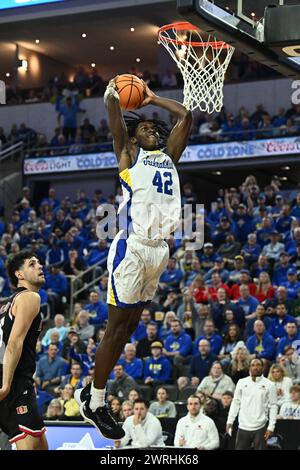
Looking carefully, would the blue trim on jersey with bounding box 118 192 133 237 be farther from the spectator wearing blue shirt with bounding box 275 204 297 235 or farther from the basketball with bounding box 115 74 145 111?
the spectator wearing blue shirt with bounding box 275 204 297 235

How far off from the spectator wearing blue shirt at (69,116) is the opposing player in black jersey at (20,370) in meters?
19.5

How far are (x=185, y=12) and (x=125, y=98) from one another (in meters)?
0.77

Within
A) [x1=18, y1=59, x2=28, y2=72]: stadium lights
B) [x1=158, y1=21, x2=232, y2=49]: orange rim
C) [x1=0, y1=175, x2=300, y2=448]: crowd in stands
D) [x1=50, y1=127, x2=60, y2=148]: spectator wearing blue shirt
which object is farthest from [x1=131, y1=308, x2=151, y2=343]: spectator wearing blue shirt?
[x1=18, y1=59, x2=28, y2=72]: stadium lights

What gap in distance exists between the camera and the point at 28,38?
29234 millimetres

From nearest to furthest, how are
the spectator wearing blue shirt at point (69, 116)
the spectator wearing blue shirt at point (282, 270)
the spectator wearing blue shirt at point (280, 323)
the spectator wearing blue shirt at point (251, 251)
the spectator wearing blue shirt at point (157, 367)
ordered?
the spectator wearing blue shirt at point (280, 323) → the spectator wearing blue shirt at point (157, 367) → the spectator wearing blue shirt at point (282, 270) → the spectator wearing blue shirt at point (251, 251) → the spectator wearing blue shirt at point (69, 116)

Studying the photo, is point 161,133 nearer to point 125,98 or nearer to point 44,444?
point 125,98

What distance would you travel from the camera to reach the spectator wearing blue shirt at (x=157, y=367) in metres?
15.1

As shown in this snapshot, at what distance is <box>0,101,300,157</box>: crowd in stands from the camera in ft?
73.9

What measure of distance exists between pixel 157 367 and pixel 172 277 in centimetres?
291

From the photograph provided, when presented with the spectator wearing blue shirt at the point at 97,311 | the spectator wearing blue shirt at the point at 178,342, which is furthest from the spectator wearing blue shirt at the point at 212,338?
the spectator wearing blue shirt at the point at 97,311

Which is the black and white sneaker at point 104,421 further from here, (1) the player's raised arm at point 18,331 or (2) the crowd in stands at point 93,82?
(2) the crowd in stands at point 93,82

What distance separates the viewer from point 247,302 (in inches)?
613

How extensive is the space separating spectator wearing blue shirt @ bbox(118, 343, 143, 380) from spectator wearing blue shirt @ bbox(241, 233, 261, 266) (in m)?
3.10
